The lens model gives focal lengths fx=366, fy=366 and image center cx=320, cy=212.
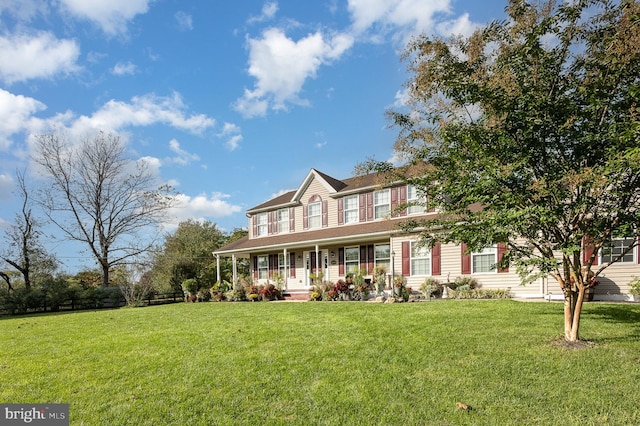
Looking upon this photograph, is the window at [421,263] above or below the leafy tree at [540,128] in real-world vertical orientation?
below

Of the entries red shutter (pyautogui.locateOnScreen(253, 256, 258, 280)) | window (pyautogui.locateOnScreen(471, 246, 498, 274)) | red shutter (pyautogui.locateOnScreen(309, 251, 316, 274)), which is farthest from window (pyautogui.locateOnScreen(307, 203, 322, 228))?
window (pyautogui.locateOnScreen(471, 246, 498, 274))

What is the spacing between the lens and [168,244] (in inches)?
1282

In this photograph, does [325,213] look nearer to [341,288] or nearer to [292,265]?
[292,265]

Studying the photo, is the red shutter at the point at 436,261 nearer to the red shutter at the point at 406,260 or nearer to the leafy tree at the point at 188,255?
the red shutter at the point at 406,260

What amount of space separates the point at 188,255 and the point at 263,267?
1036 centimetres

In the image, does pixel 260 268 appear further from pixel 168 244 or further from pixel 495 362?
pixel 495 362

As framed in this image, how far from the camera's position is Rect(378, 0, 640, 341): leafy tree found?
18.9 feet

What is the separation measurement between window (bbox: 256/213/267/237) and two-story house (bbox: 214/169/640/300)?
0.07 m

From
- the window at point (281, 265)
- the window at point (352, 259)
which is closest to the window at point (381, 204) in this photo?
the window at point (352, 259)

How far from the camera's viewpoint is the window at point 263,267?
2378cm

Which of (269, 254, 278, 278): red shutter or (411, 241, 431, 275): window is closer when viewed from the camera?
(411, 241, 431, 275): window

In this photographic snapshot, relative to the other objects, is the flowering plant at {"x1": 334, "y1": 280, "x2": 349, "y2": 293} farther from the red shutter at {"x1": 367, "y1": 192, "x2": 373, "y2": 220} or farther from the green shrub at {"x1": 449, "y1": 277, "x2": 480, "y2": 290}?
the green shrub at {"x1": 449, "y1": 277, "x2": 480, "y2": 290}

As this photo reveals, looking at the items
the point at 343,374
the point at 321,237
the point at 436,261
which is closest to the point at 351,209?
the point at 321,237

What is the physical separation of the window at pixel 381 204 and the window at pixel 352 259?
2187mm
